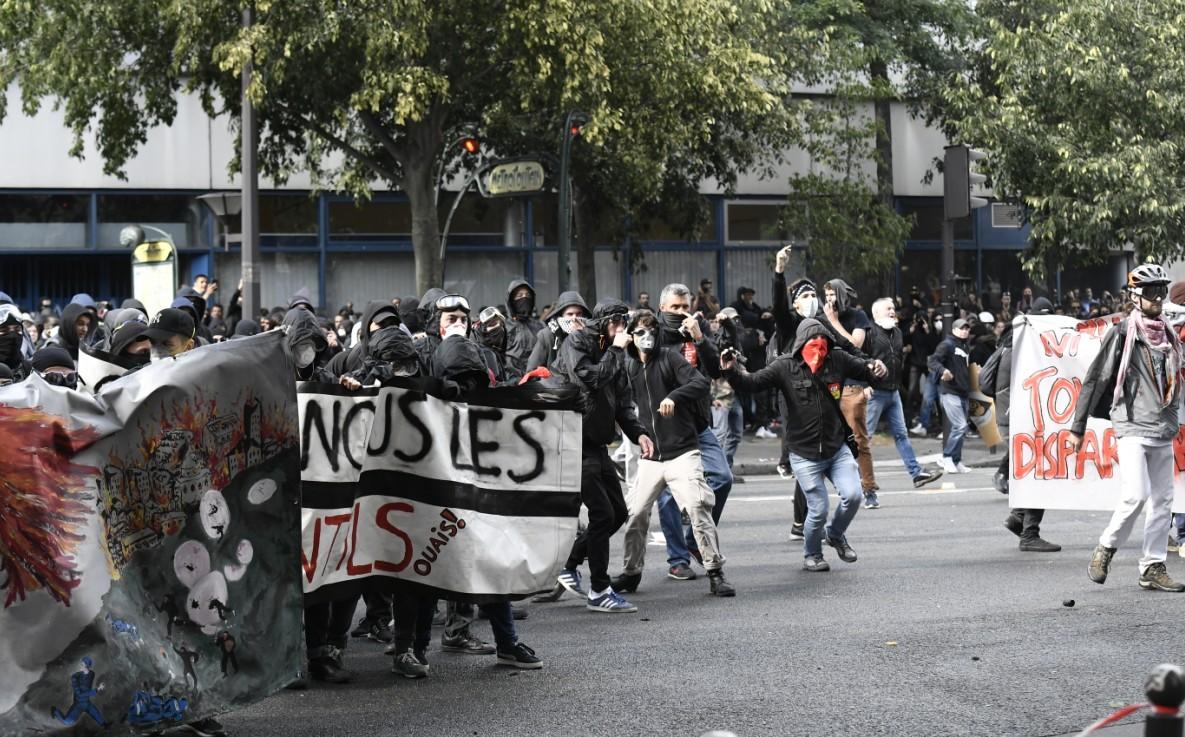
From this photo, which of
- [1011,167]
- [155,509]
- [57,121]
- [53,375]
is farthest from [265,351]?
[57,121]

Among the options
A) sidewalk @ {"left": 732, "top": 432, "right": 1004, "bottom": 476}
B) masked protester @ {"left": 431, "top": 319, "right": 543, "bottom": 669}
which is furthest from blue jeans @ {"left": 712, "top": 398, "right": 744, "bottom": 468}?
masked protester @ {"left": 431, "top": 319, "right": 543, "bottom": 669}

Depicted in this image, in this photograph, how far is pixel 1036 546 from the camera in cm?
1153

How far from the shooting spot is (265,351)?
259 inches

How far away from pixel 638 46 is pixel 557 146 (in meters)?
3.96

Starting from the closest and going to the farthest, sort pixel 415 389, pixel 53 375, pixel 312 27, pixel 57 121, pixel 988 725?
1. pixel 988 725
2. pixel 415 389
3. pixel 53 375
4. pixel 312 27
5. pixel 57 121

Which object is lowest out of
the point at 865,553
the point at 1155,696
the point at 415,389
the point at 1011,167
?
the point at 865,553

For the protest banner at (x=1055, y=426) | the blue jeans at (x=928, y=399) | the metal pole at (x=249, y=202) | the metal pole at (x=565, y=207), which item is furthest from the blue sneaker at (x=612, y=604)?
the blue jeans at (x=928, y=399)

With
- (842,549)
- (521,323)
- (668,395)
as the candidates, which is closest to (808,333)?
(668,395)

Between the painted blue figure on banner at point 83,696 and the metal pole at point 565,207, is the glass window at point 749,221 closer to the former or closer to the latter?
the metal pole at point 565,207

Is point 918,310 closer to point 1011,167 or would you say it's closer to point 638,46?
point 1011,167

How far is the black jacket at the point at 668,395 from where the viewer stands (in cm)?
979

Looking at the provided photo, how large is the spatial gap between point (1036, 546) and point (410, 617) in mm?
5609

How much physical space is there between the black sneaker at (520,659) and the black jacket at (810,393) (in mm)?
3198

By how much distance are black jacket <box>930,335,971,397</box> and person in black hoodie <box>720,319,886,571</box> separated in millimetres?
6311
